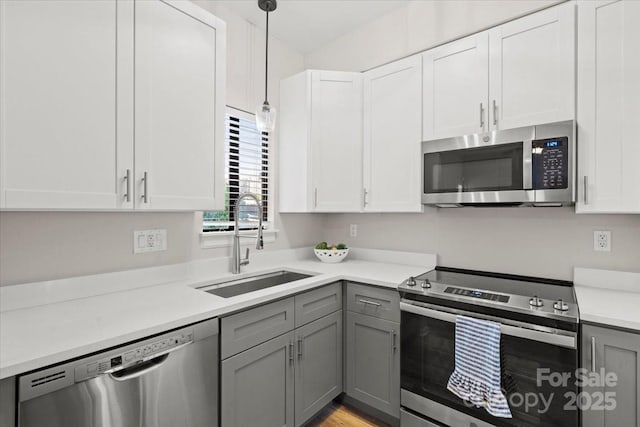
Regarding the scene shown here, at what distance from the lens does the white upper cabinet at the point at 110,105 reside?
1.13 meters

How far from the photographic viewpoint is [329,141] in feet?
8.10

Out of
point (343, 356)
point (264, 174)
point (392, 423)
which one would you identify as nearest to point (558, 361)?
point (392, 423)

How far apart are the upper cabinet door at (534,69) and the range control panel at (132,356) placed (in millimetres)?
1943

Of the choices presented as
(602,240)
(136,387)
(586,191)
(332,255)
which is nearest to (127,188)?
(136,387)

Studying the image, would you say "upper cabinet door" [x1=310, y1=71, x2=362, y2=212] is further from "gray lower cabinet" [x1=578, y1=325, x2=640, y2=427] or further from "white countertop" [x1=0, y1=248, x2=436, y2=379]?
"gray lower cabinet" [x1=578, y1=325, x2=640, y2=427]

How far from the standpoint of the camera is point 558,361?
1.39 metres

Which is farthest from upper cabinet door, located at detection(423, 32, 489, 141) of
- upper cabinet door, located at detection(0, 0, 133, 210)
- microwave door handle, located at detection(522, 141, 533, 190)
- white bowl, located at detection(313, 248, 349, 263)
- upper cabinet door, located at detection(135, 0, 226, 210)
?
upper cabinet door, located at detection(0, 0, 133, 210)

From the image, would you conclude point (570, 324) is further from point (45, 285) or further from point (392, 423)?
point (45, 285)

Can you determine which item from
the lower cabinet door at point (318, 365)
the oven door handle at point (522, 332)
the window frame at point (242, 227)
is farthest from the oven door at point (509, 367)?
the window frame at point (242, 227)

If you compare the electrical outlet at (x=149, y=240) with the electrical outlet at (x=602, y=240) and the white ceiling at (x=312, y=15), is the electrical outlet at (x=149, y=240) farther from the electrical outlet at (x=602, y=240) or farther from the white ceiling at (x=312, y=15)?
the electrical outlet at (x=602, y=240)

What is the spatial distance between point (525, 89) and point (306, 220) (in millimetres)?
1858

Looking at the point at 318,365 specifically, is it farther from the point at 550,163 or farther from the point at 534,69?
the point at 534,69

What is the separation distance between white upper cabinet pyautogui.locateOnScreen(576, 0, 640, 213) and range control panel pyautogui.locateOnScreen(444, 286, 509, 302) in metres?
0.60

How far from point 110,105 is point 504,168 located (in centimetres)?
198
